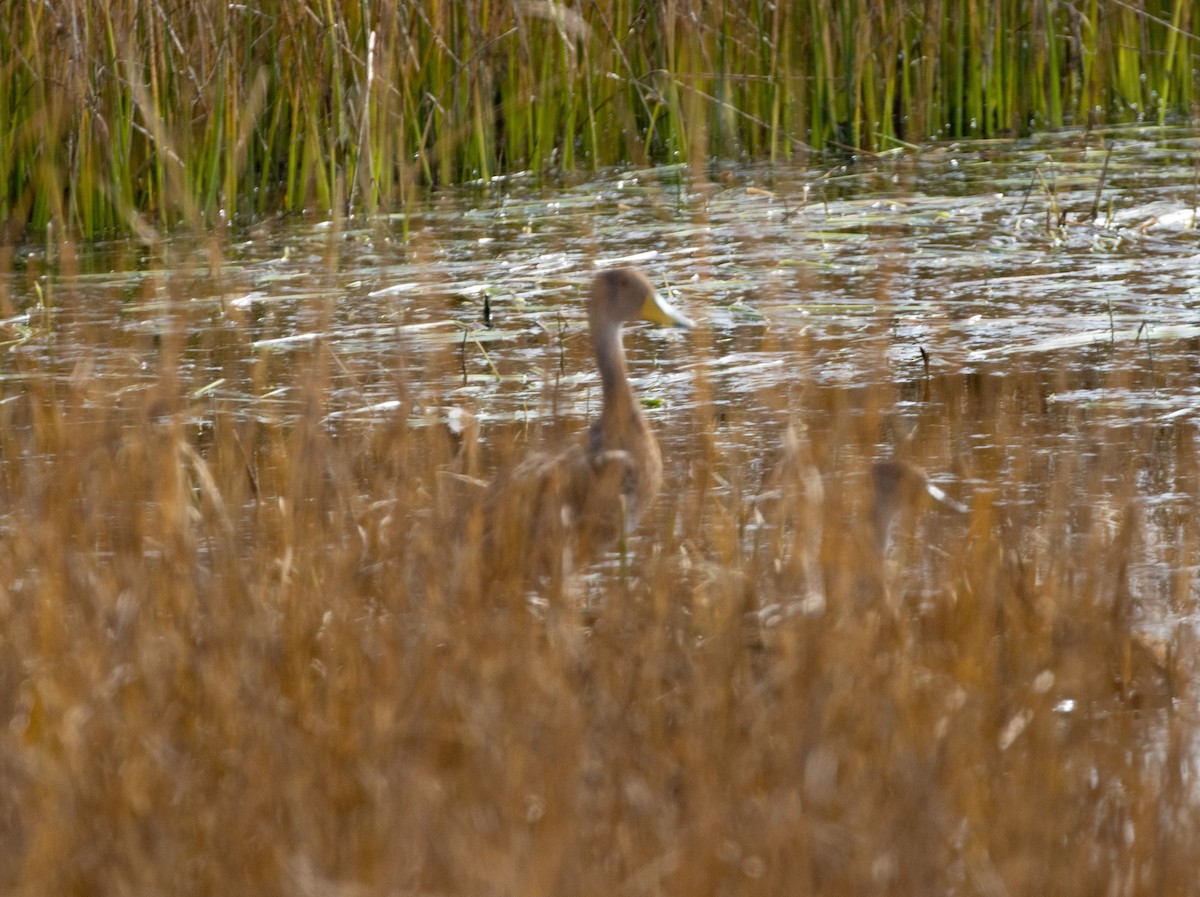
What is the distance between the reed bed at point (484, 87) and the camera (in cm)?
667

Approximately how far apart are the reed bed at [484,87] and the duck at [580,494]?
1572mm

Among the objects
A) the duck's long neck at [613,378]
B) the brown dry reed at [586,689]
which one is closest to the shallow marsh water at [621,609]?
the brown dry reed at [586,689]

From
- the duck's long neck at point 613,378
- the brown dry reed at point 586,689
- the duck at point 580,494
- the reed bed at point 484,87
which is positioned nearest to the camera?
the brown dry reed at point 586,689

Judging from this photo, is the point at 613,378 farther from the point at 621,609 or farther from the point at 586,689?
the point at 586,689

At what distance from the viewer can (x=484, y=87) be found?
752 cm

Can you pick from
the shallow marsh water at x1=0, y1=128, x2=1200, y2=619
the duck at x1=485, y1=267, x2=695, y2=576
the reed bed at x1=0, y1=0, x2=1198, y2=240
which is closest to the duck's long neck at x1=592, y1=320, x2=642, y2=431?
the duck at x1=485, y1=267, x2=695, y2=576

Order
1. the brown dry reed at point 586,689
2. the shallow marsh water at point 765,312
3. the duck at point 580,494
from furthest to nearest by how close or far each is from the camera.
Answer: the shallow marsh water at point 765,312
the duck at point 580,494
the brown dry reed at point 586,689

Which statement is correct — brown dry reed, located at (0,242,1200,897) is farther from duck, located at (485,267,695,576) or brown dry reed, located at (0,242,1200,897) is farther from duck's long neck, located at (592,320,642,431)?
duck's long neck, located at (592,320,642,431)

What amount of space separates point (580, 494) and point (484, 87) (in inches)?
157

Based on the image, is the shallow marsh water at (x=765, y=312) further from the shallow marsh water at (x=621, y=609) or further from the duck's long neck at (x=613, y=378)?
the duck's long neck at (x=613, y=378)

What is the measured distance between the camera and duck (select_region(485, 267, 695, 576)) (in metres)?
3.51

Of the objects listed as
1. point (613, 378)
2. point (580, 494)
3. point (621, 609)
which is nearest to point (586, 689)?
point (621, 609)

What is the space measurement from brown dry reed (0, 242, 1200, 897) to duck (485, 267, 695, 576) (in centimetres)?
5

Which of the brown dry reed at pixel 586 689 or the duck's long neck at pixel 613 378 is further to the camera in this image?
the duck's long neck at pixel 613 378
